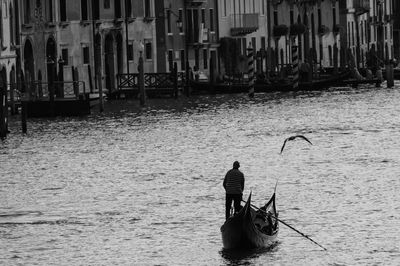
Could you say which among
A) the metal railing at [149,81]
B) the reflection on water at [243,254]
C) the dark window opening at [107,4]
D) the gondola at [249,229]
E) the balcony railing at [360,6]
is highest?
the dark window opening at [107,4]

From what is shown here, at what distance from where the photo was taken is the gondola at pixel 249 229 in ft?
101

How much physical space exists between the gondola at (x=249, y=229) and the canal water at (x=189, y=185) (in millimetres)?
220

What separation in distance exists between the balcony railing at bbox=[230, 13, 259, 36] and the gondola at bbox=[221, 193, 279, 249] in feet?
228

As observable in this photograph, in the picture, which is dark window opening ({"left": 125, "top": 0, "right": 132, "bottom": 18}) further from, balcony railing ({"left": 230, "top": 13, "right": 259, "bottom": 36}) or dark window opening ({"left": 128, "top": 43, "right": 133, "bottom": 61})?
balcony railing ({"left": 230, "top": 13, "right": 259, "bottom": 36})

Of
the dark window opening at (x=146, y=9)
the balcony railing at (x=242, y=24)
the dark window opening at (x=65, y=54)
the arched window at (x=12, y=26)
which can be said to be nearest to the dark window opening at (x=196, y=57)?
the balcony railing at (x=242, y=24)

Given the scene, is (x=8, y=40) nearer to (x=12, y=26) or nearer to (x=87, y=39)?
(x=12, y=26)

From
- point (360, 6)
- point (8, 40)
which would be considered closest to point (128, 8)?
point (8, 40)

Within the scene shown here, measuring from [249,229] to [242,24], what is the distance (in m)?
71.1

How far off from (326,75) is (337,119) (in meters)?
34.5

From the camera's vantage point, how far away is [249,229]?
102 feet

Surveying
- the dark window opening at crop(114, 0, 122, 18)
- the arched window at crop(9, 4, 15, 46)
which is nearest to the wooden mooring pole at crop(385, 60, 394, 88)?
the dark window opening at crop(114, 0, 122, 18)

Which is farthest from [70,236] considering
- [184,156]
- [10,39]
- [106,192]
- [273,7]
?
[273,7]

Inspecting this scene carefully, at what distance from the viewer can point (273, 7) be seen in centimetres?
10944

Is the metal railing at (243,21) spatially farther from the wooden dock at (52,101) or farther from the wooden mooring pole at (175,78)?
the wooden dock at (52,101)
